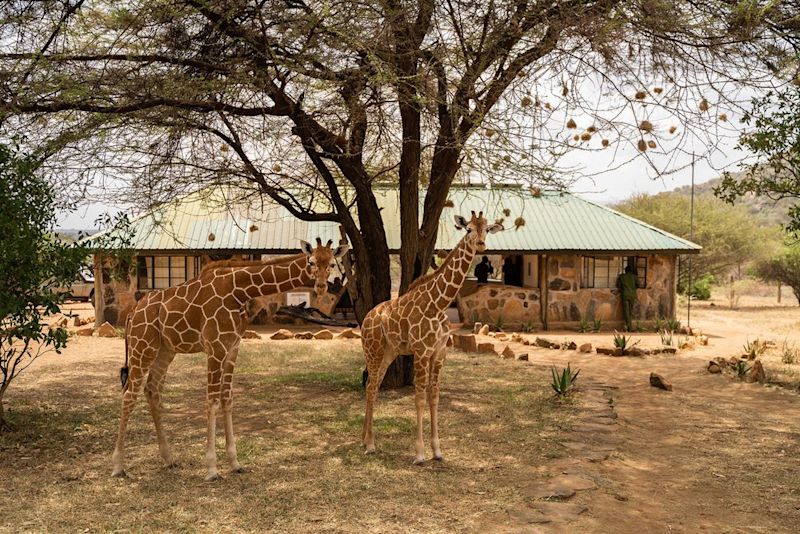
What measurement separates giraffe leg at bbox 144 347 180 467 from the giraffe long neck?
0.98 metres

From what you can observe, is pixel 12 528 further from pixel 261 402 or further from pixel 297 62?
pixel 297 62

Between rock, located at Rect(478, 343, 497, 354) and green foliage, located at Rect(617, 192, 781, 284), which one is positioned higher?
green foliage, located at Rect(617, 192, 781, 284)

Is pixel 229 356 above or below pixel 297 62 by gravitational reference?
below

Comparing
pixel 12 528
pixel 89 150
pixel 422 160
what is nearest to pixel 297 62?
pixel 89 150

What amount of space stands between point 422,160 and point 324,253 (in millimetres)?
5849

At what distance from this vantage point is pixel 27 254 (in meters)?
7.07

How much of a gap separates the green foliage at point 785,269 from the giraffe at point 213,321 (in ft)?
85.1

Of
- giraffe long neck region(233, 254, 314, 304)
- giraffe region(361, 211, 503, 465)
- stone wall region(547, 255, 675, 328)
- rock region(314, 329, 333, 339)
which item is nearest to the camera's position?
giraffe long neck region(233, 254, 314, 304)

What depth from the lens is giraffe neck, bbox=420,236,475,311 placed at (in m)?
6.68

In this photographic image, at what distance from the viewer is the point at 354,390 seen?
10289mm

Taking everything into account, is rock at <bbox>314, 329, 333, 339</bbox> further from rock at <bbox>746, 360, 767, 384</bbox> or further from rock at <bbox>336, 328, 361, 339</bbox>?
rock at <bbox>746, 360, 767, 384</bbox>

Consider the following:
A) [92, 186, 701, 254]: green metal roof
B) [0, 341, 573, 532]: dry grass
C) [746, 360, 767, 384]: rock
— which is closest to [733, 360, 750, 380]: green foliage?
[746, 360, 767, 384]: rock

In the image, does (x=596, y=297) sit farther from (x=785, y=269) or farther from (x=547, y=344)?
(x=785, y=269)

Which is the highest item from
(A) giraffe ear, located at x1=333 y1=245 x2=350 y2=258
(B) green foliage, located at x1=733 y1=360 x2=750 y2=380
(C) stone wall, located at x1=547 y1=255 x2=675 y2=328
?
(A) giraffe ear, located at x1=333 y1=245 x2=350 y2=258
